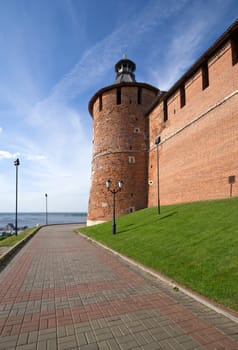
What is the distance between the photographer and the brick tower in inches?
975

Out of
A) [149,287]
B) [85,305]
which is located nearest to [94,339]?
[85,305]

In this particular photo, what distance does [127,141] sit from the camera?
25562 mm

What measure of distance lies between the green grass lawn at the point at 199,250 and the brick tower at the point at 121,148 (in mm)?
13810

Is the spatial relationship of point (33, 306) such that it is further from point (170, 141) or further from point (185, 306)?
point (170, 141)

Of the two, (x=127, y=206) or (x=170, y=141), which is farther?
(x=127, y=206)

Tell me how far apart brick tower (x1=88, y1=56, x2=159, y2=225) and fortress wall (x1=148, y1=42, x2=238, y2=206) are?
437 centimetres

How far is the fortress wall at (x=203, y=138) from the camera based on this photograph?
1321cm

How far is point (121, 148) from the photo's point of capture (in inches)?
1004

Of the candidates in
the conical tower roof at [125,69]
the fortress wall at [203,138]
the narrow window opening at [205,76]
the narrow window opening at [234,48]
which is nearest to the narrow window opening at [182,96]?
the fortress wall at [203,138]

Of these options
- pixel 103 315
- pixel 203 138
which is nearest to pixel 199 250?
pixel 103 315

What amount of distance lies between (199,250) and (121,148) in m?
19.7

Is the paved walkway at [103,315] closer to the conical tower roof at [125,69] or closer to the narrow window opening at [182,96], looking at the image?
the narrow window opening at [182,96]

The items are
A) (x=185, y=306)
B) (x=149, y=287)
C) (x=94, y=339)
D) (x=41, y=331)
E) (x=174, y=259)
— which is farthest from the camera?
(x=174, y=259)

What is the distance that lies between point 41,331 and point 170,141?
60.9 feet
